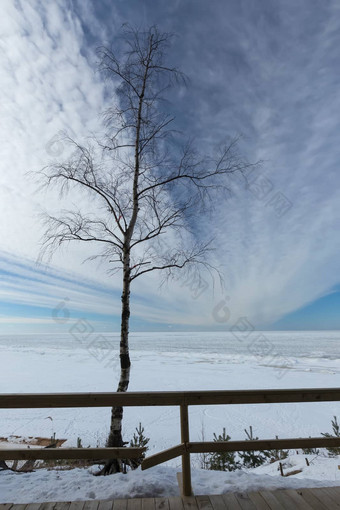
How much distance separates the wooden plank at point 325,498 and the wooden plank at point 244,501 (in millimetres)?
624

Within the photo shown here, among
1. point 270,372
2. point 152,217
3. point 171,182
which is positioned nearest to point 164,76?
point 171,182

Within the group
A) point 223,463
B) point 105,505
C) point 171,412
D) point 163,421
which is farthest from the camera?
point 171,412

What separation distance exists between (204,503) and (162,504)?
0.37 m

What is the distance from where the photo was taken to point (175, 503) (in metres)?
2.63

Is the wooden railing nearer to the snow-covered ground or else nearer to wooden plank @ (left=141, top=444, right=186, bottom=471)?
wooden plank @ (left=141, top=444, right=186, bottom=471)

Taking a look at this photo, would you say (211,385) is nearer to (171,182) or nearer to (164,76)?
(171,182)

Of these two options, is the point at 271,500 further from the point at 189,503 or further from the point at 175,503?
the point at 175,503

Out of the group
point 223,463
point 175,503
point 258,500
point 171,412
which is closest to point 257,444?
point 258,500

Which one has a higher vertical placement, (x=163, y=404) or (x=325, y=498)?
(x=163, y=404)

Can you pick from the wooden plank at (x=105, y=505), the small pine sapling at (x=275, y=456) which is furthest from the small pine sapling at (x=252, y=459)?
the wooden plank at (x=105, y=505)

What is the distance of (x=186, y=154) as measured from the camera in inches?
226

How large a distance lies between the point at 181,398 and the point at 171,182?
422 centimetres

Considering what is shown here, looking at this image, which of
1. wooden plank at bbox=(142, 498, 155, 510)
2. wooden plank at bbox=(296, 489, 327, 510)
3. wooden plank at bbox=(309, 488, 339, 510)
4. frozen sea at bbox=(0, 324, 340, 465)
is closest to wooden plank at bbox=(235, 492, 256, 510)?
wooden plank at bbox=(296, 489, 327, 510)

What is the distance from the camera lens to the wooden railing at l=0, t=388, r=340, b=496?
8.88ft
